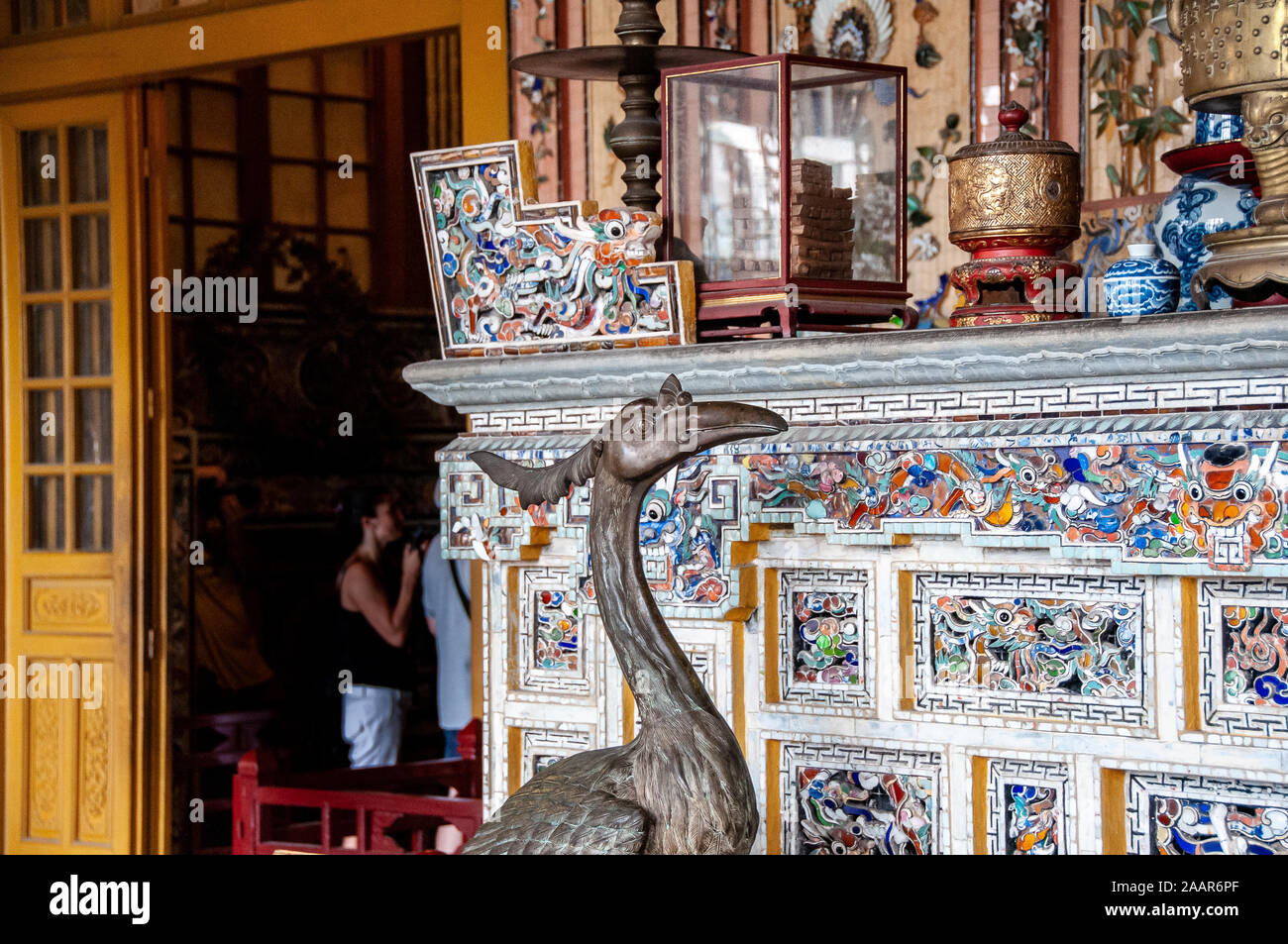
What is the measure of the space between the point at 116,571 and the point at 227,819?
1094mm

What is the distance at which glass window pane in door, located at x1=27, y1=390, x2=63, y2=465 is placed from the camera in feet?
18.2

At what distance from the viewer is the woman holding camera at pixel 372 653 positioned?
5809mm

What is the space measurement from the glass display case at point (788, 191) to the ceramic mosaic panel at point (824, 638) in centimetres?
40

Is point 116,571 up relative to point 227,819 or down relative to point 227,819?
up

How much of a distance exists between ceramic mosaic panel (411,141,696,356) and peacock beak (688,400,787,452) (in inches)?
16.7

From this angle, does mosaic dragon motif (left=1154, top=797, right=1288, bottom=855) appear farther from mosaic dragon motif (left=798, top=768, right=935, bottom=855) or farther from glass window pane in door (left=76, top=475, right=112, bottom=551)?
glass window pane in door (left=76, top=475, right=112, bottom=551)

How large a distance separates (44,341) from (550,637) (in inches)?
137

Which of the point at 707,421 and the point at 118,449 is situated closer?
the point at 707,421

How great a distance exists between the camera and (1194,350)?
6.70 ft

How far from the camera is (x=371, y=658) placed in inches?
231

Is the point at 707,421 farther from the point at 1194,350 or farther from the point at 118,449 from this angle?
the point at 118,449

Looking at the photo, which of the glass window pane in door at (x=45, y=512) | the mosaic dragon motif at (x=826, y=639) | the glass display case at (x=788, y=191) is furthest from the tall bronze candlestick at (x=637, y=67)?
the glass window pane in door at (x=45, y=512)

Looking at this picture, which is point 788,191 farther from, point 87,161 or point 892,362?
point 87,161

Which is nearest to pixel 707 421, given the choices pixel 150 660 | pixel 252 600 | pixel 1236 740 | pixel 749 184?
pixel 749 184
